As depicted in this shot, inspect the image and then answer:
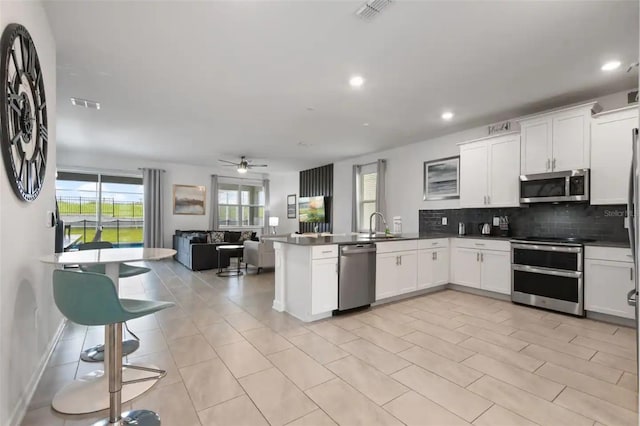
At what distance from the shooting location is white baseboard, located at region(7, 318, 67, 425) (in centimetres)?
166

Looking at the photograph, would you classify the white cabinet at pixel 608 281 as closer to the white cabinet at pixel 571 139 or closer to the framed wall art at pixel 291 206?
the white cabinet at pixel 571 139

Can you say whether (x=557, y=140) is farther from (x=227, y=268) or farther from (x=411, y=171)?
(x=227, y=268)

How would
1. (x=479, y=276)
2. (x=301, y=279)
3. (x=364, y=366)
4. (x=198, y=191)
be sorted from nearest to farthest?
(x=364, y=366) → (x=301, y=279) → (x=479, y=276) → (x=198, y=191)

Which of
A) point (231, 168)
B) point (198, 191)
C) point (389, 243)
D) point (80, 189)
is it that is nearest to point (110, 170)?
point (80, 189)

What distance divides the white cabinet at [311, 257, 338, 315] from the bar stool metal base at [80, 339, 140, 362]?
1744mm

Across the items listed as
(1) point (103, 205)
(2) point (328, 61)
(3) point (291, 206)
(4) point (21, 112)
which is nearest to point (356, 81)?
(2) point (328, 61)

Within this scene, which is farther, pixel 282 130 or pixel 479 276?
pixel 282 130

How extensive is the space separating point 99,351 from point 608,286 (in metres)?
5.22

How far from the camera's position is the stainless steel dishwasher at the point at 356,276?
3537mm

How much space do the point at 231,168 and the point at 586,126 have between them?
27.6ft

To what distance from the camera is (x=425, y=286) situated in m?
4.45

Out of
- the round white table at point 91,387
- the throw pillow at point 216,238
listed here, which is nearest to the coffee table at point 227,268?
the throw pillow at point 216,238

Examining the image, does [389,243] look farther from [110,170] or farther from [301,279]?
[110,170]

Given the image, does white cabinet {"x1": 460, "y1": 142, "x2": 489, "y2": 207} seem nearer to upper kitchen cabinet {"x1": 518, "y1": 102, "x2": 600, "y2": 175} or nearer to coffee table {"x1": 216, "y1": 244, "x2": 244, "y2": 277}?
upper kitchen cabinet {"x1": 518, "y1": 102, "x2": 600, "y2": 175}
